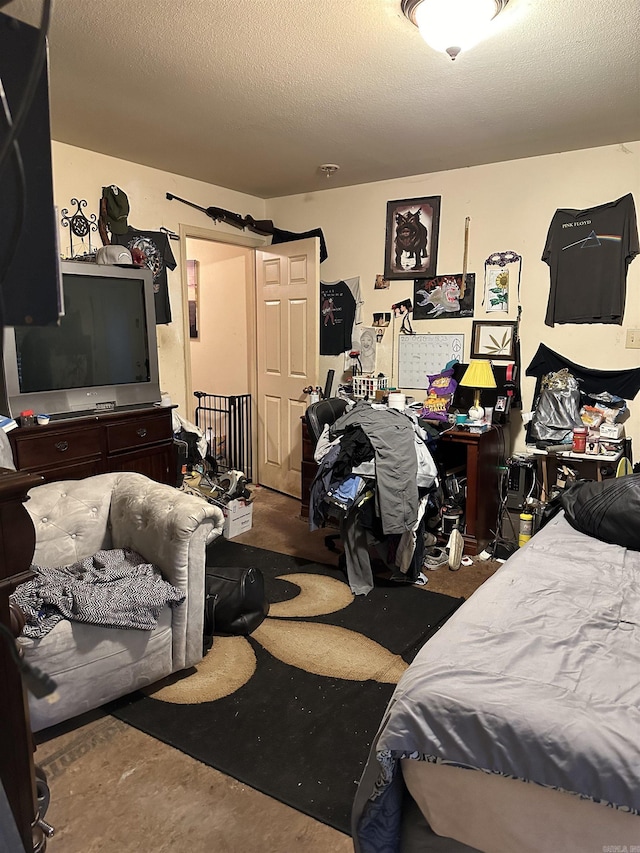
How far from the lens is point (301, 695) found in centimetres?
Result: 213

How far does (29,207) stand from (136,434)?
2.60 metres

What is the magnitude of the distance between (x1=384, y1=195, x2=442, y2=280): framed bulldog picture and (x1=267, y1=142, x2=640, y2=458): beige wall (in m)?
0.05

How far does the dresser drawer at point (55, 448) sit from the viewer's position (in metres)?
2.76

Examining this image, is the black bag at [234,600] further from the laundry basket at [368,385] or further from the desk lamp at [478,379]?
the laundry basket at [368,385]

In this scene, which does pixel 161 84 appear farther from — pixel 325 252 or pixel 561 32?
pixel 325 252

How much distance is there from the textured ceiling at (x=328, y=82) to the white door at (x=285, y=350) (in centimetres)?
90

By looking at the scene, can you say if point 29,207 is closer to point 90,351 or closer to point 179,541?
point 179,541

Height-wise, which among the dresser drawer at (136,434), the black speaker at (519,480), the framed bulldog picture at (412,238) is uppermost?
the framed bulldog picture at (412,238)

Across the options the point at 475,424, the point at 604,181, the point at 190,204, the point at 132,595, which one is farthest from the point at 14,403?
the point at 604,181

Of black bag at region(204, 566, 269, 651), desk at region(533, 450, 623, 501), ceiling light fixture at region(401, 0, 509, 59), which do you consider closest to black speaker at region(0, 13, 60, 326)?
ceiling light fixture at region(401, 0, 509, 59)

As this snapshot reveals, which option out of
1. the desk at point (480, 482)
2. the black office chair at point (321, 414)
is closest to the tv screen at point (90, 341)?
the black office chair at point (321, 414)

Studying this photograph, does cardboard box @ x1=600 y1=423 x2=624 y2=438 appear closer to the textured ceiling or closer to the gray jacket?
the gray jacket

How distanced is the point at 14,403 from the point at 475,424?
2548mm

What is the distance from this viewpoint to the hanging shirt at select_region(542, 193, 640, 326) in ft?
10.7
